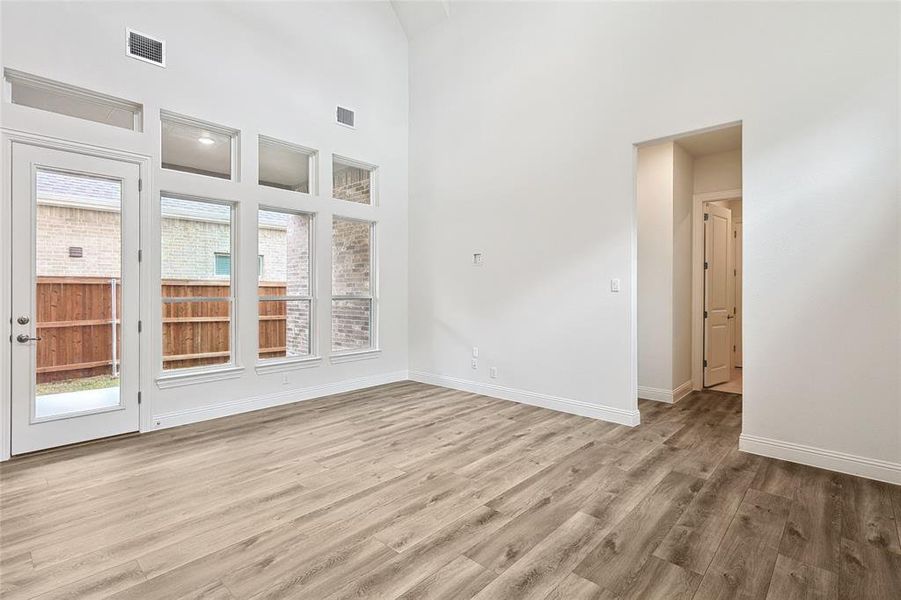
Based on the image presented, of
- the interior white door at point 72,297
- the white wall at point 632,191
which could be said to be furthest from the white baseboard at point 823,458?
the interior white door at point 72,297

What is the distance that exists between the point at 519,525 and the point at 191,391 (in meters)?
3.46

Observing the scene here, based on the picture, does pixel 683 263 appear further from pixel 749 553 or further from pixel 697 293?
pixel 749 553

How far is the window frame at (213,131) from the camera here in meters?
4.15

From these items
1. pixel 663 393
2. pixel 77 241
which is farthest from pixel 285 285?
pixel 663 393

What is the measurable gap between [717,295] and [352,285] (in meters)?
4.92

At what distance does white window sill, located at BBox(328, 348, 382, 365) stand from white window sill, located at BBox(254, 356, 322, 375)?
0.66 ft

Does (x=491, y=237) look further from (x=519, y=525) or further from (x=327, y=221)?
(x=519, y=525)

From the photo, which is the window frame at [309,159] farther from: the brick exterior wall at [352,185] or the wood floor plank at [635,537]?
the wood floor plank at [635,537]

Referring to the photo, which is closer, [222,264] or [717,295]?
[222,264]

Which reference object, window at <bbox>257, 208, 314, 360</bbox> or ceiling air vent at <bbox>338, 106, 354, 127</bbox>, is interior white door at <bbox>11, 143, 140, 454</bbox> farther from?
ceiling air vent at <bbox>338, 106, 354, 127</bbox>

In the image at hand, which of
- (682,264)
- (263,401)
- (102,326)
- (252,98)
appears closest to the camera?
(102,326)

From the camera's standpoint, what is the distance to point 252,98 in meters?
4.69

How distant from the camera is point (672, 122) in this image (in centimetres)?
394

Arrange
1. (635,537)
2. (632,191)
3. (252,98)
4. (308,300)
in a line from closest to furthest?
1. (635,537)
2. (632,191)
3. (252,98)
4. (308,300)
